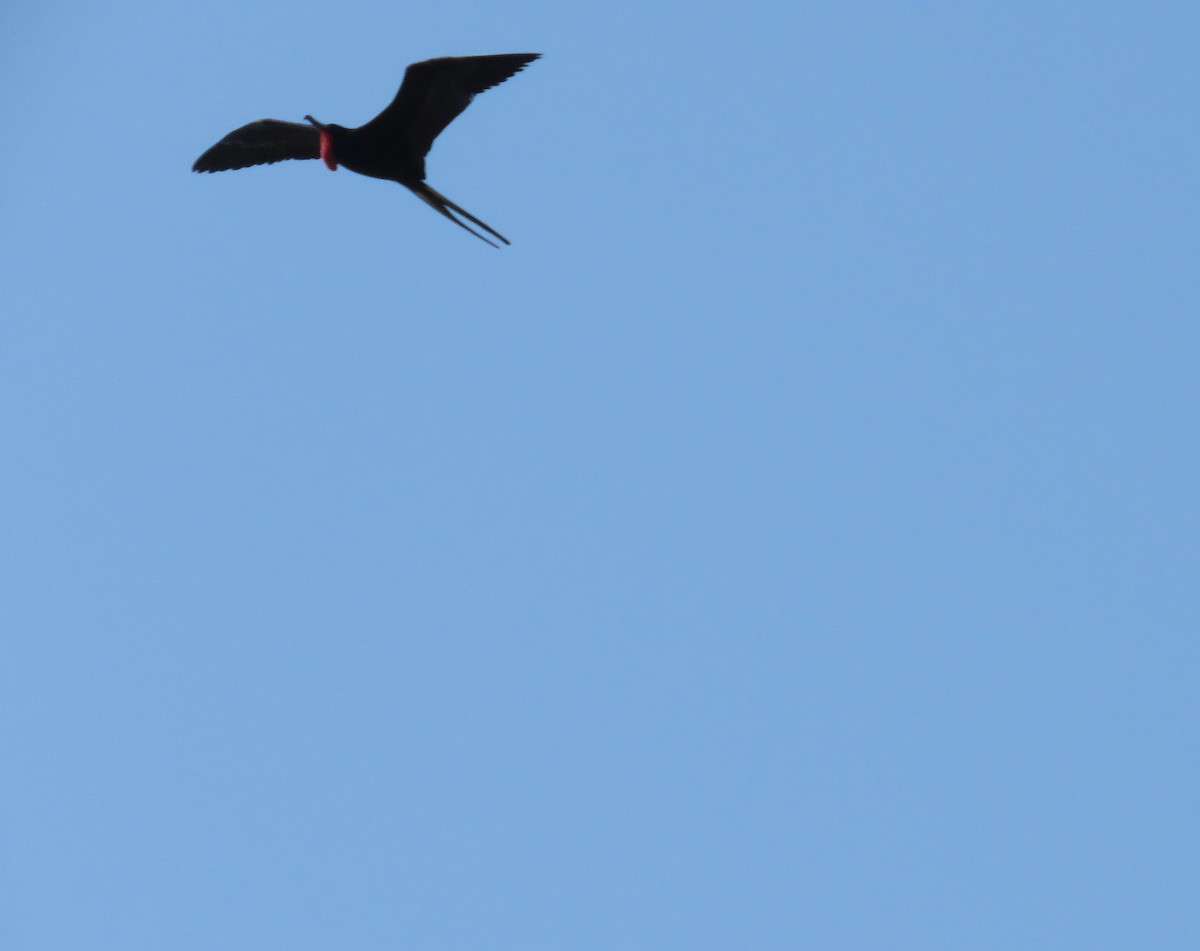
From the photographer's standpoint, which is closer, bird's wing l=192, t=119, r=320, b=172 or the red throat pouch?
the red throat pouch

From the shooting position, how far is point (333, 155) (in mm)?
9383

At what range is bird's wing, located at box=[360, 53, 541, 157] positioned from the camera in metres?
8.89

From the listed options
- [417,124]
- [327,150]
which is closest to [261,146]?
[327,150]

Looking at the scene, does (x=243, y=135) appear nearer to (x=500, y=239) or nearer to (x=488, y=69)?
(x=488, y=69)

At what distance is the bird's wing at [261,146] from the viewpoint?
34.4 feet

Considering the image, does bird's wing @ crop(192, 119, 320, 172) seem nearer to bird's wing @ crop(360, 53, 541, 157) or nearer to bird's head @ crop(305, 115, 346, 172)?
bird's head @ crop(305, 115, 346, 172)

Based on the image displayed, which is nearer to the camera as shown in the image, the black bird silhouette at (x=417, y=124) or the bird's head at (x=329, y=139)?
the black bird silhouette at (x=417, y=124)

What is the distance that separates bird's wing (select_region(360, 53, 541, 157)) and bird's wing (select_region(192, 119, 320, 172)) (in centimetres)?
146

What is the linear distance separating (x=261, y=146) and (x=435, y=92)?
233 centimetres

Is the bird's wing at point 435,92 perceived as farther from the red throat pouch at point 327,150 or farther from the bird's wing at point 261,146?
the bird's wing at point 261,146

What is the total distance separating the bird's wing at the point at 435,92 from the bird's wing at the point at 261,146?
57.4 inches

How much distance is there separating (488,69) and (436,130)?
0.60 m

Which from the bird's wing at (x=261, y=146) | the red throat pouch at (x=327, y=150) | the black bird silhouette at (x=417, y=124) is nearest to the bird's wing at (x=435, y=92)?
the black bird silhouette at (x=417, y=124)

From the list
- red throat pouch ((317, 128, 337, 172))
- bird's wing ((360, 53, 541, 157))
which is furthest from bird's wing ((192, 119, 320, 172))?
bird's wing ((360, 53, 541, 157))
